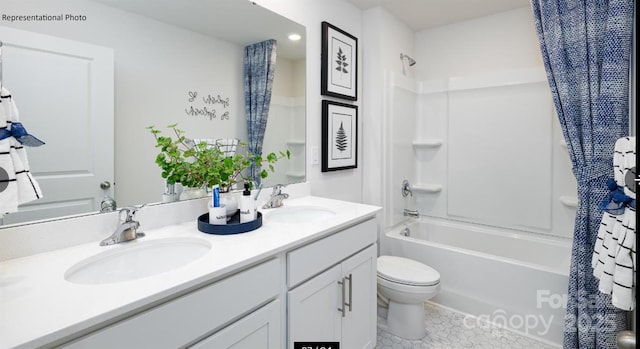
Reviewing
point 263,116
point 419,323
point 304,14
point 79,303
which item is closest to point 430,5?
point 304,14

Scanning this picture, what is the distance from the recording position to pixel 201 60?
1405mm

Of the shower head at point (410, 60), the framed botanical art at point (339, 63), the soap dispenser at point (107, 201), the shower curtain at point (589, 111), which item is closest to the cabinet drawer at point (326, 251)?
the soap dispenser at point (107, 201)

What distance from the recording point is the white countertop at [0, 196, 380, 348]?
1.94 ft

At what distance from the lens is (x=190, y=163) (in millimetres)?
1297

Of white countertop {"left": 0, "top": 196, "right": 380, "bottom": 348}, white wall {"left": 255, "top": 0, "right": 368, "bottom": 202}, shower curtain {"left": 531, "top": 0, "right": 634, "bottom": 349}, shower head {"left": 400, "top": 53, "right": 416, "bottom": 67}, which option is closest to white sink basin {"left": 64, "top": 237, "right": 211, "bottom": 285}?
white countertop {"left": 0, "top": 196, "right": 380, "bottom": 348}

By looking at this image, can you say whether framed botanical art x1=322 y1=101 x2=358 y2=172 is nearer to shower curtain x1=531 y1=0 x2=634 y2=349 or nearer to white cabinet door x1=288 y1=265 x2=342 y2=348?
white cabinet door x1=288 y1=265 x2=342 y2=348

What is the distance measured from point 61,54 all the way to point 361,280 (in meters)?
1.53

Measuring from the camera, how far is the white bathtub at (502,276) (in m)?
1.87

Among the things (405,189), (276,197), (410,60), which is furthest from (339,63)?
(405,189)

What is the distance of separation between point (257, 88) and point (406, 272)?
→ 1467mm

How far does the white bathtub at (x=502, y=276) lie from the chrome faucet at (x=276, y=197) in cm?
114

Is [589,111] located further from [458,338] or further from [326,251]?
[326,251]

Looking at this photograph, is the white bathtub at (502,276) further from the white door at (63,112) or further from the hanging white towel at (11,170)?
the hanging white towel at (11,170)

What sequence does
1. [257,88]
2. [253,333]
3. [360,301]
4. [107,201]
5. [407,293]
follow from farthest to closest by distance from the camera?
[407,293], [257,88], [360,301], [107,201], [253,333]
